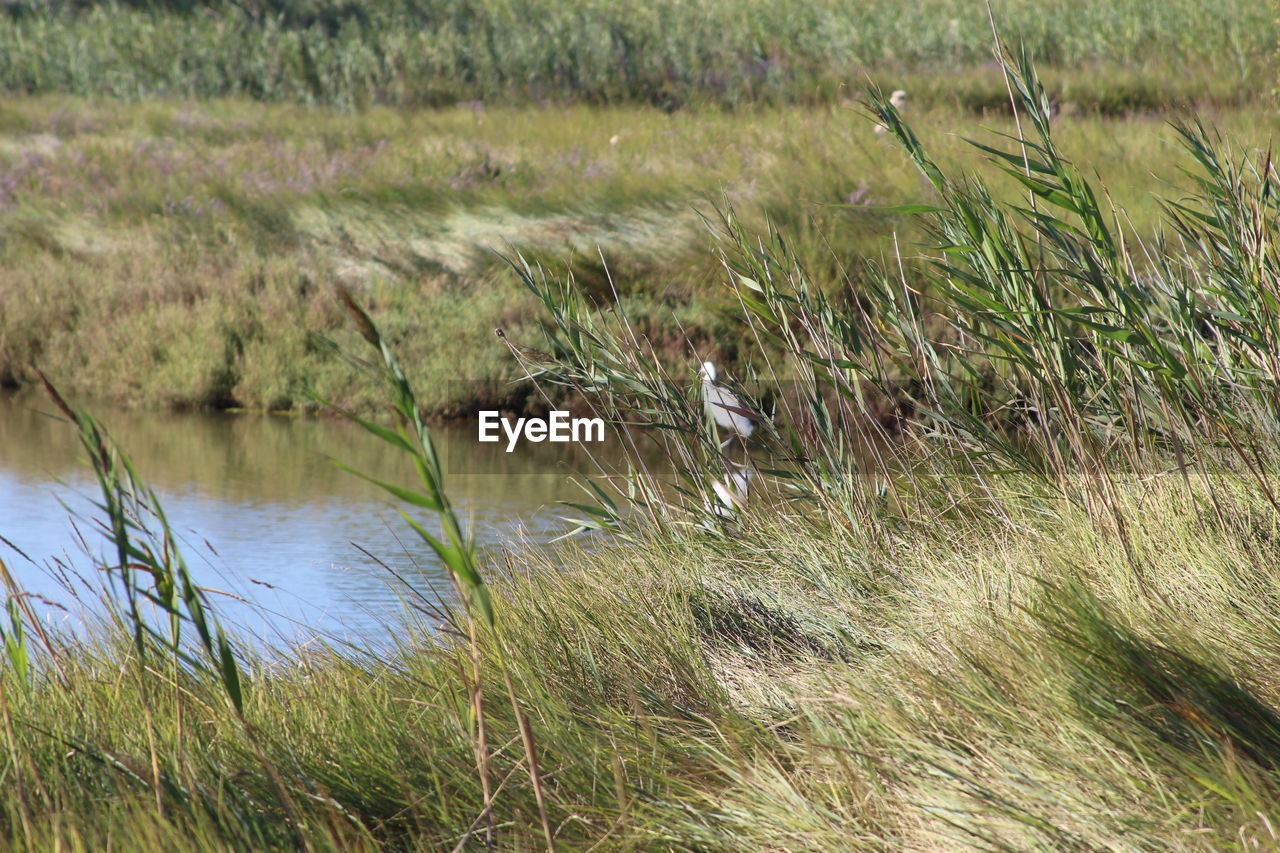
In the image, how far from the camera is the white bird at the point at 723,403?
11.7ft

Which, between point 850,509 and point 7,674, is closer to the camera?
point 7,674

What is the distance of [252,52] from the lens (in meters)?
15.1

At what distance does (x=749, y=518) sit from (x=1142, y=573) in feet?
3.75

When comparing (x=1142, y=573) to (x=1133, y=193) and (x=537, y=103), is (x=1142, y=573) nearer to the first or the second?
(x=1133, y=193)

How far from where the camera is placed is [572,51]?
49.3ft

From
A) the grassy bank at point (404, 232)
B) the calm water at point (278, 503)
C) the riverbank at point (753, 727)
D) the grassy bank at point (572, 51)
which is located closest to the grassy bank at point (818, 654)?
the riverbank at point (753, 727)

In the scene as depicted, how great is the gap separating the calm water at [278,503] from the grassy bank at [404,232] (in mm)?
478

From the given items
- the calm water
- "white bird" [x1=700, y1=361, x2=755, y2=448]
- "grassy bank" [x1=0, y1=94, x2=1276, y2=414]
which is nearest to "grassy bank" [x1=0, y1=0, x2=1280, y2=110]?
"grassy bank" [x1=0, y1=94, x2=1276, y2=414]

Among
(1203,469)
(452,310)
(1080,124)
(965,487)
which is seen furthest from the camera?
(1080,124)

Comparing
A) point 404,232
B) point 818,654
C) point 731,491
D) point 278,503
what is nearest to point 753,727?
point 818,654

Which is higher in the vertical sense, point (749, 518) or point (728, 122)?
point (728, 122)

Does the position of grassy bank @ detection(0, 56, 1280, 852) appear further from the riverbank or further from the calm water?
the calm water

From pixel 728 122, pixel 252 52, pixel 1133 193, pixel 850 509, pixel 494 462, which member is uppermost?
pixel 252 52

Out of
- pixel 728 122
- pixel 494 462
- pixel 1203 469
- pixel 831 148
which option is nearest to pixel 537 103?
pixel 728 122
